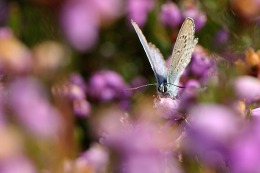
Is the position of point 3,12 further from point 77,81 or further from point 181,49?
point 181,49

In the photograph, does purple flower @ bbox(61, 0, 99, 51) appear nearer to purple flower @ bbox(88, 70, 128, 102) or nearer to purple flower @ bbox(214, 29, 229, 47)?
purple flower @ bbox(88, 70, 128, 102)

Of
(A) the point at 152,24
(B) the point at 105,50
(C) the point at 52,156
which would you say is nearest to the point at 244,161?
(C) the point at 52,156

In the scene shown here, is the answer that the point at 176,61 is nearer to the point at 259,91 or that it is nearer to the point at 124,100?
the point at 259,91

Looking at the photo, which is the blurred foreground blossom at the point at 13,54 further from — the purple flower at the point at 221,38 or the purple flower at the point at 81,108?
the purple flower at the point at 221,38

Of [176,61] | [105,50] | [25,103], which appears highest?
[176,61]

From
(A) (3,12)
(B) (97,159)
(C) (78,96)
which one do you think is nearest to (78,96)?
(C) (78,96)

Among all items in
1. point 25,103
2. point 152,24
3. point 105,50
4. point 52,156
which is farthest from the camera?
point 105,50

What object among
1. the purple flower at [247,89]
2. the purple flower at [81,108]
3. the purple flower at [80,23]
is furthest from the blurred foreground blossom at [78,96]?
the purple flower at [247,89]
